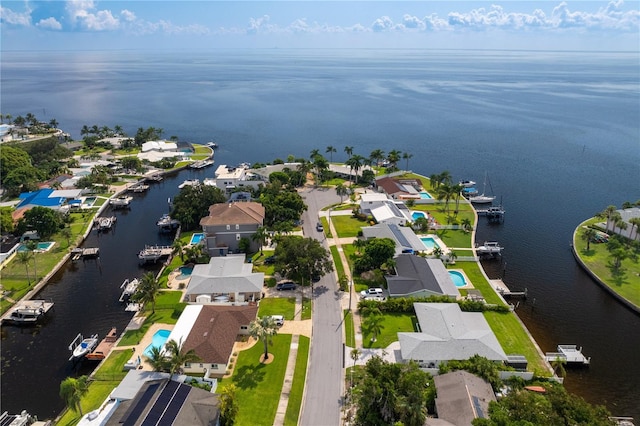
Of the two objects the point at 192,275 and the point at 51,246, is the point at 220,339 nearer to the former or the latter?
the point at 192,275

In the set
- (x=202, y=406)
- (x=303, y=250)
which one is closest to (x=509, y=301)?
(x=303, y=250)

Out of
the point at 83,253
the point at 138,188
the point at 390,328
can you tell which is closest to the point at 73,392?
the point at 390,328

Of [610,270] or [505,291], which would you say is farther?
[610,270]

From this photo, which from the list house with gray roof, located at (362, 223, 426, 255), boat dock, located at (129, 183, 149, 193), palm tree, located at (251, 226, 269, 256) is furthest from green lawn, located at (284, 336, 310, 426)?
boat dock, located at (129, 183, 149, 193)

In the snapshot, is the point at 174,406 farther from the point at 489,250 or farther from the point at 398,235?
the point at 489,250

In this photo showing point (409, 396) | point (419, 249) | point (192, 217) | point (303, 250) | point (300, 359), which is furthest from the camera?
point (192, 217)

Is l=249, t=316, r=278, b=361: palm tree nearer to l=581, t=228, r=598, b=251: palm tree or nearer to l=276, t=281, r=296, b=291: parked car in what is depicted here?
l=276, t=281, r=296, b=291: parked car
